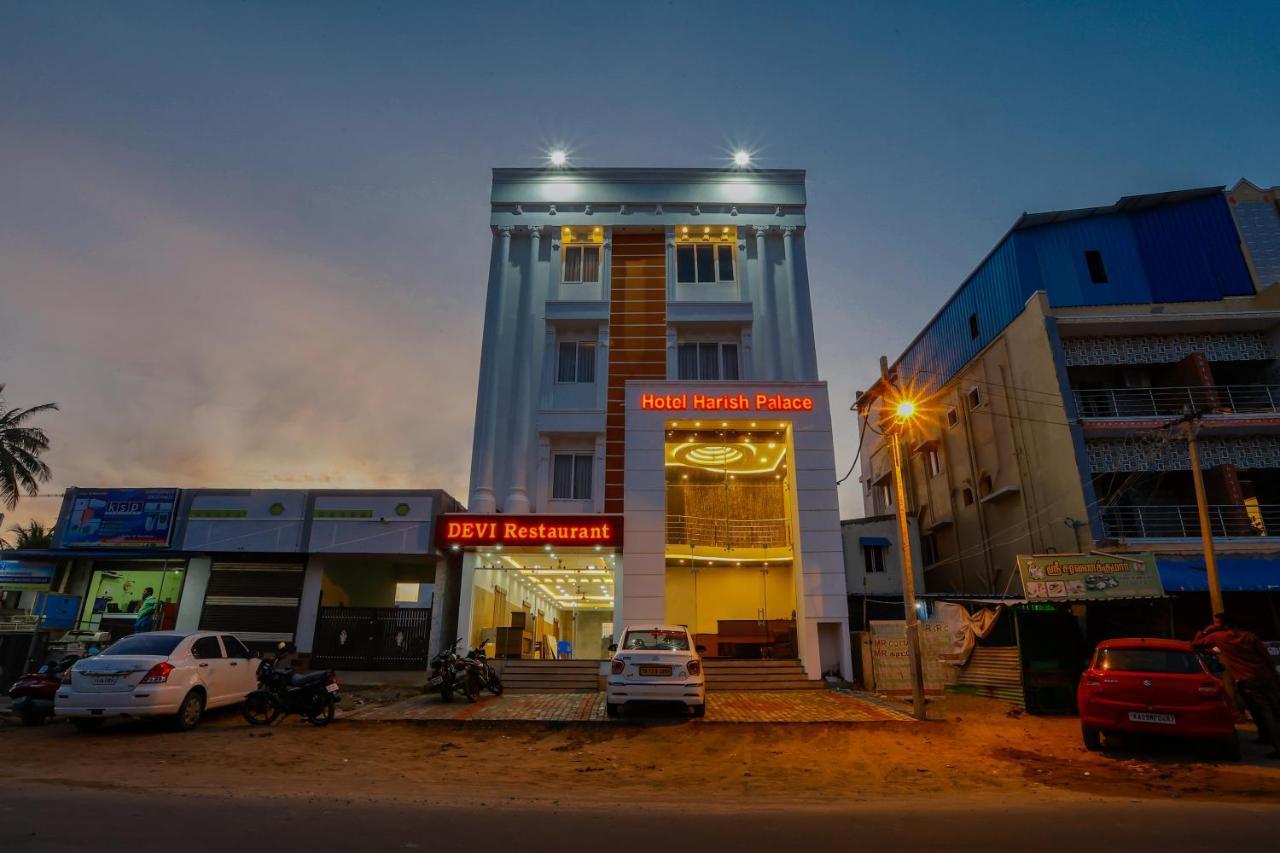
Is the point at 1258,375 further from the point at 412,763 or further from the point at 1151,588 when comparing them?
the point at 412,763

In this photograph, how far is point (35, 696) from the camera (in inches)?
453

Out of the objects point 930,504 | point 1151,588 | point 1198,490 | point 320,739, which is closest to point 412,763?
point 320,739

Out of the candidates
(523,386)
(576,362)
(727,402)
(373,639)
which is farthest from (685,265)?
(373,639)

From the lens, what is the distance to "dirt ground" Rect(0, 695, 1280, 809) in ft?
23.7

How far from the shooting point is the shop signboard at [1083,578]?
16531mm

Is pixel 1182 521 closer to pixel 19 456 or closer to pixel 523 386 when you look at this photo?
pixel 523 386

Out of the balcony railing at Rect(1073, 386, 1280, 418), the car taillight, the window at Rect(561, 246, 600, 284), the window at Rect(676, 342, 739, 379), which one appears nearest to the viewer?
the car taillight

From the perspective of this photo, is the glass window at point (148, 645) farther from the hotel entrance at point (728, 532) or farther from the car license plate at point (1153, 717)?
the car license plate at point (1153, 717)

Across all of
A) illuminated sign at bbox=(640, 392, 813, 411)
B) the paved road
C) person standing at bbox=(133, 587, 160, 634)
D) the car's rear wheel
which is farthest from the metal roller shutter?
the paved road

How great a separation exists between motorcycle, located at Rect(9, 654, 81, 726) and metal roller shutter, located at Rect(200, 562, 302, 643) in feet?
27.1

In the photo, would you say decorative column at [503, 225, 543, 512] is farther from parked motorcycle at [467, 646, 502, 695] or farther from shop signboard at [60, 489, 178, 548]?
shop signboard at [60, 489, 178, 548]

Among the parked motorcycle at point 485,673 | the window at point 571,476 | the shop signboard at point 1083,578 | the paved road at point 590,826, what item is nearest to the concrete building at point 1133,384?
the shop signboard at point 1083,578

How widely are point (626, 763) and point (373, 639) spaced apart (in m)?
13.3

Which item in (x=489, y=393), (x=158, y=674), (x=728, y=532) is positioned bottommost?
(x=158, y=674)
